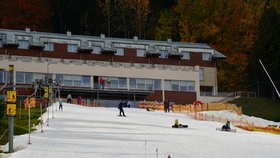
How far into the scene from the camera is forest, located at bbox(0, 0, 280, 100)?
302 ft

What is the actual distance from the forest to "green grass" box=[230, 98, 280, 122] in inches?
163

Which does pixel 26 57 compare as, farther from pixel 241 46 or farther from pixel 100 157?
pixel 100 157

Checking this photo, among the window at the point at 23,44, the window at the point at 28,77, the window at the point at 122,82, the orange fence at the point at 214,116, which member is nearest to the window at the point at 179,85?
the window at the point at 122,82

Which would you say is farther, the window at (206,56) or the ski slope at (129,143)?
the window at (206,56)

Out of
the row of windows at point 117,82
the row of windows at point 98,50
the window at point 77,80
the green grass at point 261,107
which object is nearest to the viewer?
the green grass at point 261,107

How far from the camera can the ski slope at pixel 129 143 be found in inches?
1099

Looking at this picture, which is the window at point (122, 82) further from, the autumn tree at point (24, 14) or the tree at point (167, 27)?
the autumn tree at point (24, 14)

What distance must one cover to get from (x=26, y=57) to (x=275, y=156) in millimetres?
57807

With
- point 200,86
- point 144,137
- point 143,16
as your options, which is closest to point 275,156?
point 144,137

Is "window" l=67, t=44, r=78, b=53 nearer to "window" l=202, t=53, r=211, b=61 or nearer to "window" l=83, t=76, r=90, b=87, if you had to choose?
"window" l=83, t=76, r=90, b=87

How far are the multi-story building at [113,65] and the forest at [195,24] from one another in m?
4.53

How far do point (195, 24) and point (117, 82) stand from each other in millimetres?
22226

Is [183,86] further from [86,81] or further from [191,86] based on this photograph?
[86,81]

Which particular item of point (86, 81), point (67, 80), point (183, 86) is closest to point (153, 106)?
point (86, 81)
